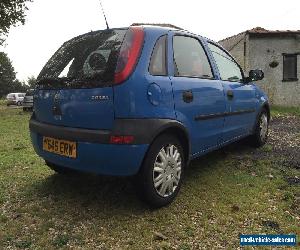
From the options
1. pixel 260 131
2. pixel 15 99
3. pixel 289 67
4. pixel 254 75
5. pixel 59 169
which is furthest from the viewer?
pixel 15 99

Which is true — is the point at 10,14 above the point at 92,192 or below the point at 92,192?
above

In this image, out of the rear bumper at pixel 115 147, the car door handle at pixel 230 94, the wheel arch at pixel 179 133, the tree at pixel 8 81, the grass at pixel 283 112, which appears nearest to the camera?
the rear bumper at pixel 115 147

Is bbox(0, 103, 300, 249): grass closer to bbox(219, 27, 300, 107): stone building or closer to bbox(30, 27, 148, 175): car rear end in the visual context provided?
bbox(30, 27, 148, 175): car rear end

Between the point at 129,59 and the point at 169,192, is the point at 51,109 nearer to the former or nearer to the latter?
the point at 129,59

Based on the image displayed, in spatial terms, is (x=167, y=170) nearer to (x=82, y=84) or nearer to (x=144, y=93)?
(x=144, y=93)

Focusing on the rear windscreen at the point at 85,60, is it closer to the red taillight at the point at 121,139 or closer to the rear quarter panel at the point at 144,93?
the rear quarter panel at the point at 144,93

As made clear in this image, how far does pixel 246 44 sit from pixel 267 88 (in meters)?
2.26

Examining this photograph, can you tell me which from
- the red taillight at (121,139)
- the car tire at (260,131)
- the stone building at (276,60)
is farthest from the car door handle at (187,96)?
the stone building at (276,60)

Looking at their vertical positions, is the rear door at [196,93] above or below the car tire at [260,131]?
above

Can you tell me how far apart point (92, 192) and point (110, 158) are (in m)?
1.02

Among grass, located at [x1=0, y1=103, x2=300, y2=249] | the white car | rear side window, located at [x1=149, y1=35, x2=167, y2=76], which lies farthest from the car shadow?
the white car

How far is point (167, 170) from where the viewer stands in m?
3.64

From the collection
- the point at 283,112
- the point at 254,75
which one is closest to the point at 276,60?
the point at 283,112

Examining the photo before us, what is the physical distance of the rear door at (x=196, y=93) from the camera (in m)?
3.77
